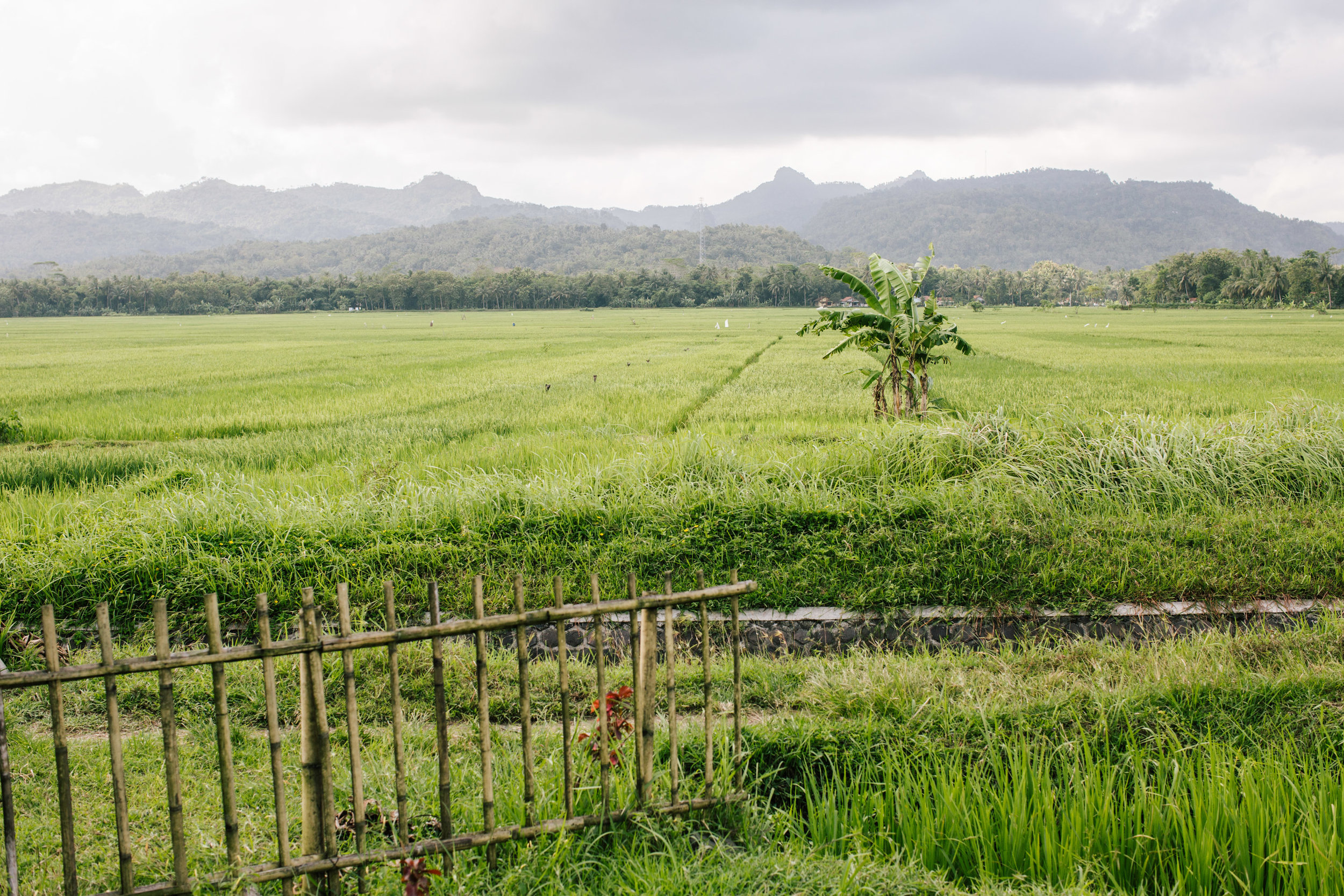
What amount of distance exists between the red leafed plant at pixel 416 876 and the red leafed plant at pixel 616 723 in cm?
87

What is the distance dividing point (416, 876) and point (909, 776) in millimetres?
2162

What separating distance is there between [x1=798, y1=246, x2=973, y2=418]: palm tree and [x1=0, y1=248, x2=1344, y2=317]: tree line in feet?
297

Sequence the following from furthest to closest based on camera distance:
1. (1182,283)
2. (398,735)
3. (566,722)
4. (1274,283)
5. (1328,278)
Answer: (1182,283), (1274,283), (1328,278), (566,722), (398,735)

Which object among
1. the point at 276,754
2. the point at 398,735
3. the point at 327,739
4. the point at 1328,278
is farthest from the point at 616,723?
the point at 1328,278

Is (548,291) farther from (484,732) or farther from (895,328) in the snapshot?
(484,732)

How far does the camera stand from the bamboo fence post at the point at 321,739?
8.43ft

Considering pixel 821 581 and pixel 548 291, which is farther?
pixel 548 291

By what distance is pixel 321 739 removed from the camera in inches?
103

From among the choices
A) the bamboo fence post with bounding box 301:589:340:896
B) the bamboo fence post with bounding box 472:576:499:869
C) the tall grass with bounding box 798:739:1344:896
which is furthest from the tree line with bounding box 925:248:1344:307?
the bamboo fence post with bounding box 301:589:340:896

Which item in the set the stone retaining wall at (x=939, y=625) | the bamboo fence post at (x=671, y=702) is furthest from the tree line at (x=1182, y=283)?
the bamboo fence post at (x=671, y=702)

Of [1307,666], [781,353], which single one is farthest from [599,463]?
[781,353]

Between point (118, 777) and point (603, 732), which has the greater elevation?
point (118, 777)

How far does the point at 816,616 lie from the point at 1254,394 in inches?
521

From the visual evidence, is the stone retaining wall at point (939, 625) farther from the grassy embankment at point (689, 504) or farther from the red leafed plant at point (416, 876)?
the red leafed plant at point (416, 876)
